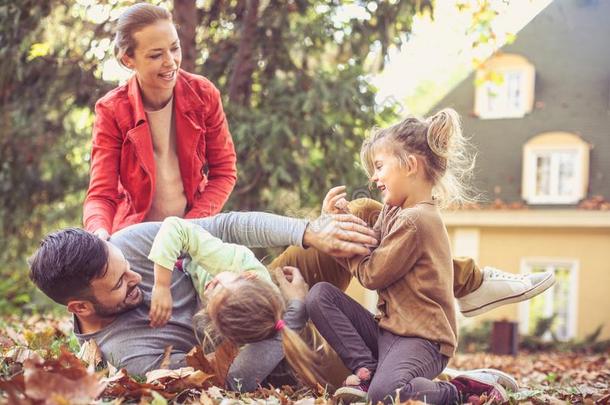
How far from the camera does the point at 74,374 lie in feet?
8.21

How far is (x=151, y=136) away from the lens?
4504 mm

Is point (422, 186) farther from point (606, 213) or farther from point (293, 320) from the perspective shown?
point (606, 213)

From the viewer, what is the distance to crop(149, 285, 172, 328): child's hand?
347 centimetres

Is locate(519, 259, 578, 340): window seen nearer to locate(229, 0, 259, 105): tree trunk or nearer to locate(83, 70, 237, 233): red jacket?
locate(229, 0, 259, 105): tree trunk

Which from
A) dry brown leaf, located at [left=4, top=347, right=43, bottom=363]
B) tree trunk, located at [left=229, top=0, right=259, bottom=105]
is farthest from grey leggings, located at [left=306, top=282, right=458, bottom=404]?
tree trunk, located at [left=229, top=0, right=259, bottom=105]

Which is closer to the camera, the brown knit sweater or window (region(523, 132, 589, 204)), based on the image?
the brown knit sweater

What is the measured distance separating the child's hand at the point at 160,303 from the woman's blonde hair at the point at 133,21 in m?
1.37

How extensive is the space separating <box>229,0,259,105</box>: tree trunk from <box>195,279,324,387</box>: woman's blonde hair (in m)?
6.07

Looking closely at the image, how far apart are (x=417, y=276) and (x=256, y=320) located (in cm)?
68

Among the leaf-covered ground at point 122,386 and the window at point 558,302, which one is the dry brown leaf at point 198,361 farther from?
the window at point 558,302

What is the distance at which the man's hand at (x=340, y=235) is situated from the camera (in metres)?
3.47

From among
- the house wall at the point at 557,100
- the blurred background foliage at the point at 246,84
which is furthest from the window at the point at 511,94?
the blurred background foliage at the point at 246,84

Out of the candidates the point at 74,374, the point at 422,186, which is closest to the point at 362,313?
the point at 422,186

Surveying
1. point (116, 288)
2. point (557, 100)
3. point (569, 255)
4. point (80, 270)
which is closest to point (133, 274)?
point (116, 288)
